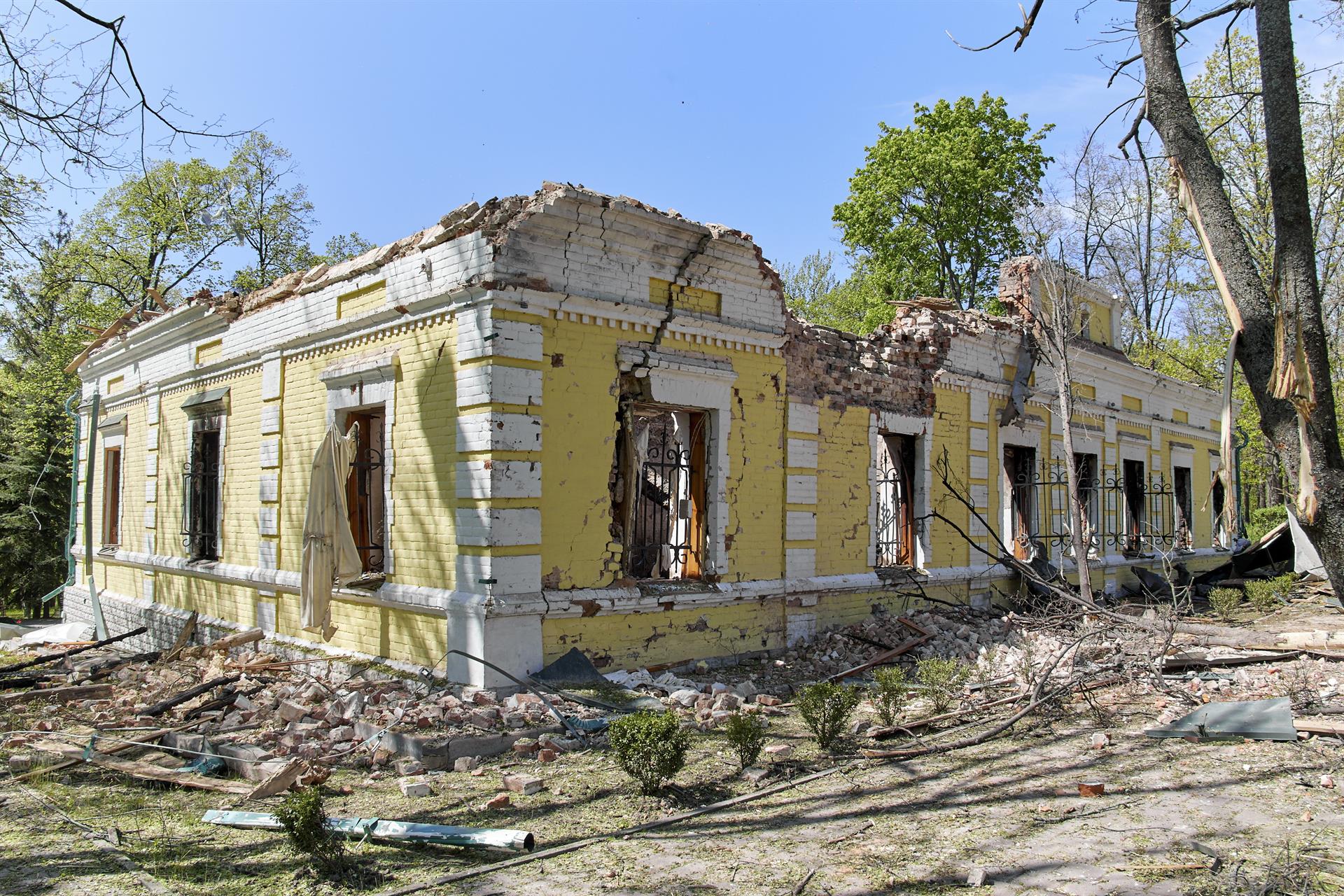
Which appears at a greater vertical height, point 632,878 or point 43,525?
point 43,525

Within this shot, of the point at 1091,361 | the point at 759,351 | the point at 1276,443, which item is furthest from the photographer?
the point at 1091,361

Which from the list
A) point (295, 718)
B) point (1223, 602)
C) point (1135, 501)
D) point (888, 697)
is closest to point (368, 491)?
point (295, 718)

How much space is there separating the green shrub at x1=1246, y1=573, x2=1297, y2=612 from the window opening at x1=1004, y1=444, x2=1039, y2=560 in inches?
137

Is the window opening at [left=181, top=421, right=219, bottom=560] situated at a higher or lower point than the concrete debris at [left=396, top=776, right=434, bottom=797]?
higher

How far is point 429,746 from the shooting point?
6406 millimetres

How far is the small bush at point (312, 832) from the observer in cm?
433

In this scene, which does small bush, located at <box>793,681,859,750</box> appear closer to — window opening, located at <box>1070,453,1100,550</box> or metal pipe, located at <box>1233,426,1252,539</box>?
window opening, located at <box>1070,453,1100,550</box>

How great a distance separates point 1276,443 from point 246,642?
10.6m

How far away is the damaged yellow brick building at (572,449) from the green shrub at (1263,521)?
14322mm

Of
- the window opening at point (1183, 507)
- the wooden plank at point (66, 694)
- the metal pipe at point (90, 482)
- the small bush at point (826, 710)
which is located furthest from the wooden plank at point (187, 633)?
the window opening at point (1183, 507)

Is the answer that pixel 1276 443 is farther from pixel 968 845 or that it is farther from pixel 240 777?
pixel 240 777

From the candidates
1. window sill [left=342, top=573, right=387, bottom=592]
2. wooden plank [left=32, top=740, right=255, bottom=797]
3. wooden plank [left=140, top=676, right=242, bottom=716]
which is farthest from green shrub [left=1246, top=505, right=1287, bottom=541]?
wooden plank [left=32, top=740, right=255, bottom=797]

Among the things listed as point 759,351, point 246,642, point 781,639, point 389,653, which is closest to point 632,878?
point 389,653

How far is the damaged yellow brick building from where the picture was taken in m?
8.03
